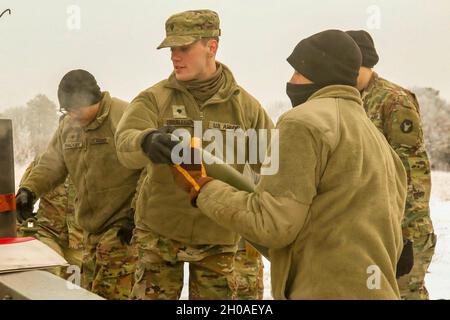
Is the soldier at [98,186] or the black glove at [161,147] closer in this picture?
the black glove at [161,147]

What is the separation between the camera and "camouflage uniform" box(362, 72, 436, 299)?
315cm

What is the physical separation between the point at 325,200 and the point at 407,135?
161 centimetres

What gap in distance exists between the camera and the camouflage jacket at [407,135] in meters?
3.15

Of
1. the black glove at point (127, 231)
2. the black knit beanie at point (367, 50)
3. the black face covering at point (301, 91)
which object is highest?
the black knit beanie at point (367, 50)

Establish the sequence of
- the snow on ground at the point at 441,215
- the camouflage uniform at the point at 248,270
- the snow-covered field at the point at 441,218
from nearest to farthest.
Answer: the camouflage uniform at the point at 248,270
the snow-covered field at the point at 441,218
the snow on ground at the point at 441,215

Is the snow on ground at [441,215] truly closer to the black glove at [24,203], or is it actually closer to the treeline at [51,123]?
the treeline at [51,123]

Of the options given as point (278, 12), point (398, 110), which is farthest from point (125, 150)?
point (278, 12)

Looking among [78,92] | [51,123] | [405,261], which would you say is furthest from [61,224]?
[405,261]

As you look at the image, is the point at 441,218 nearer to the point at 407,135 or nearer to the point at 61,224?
the point at 407,135

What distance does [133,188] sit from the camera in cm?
368

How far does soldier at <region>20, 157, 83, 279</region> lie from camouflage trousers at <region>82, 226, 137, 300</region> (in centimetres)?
70

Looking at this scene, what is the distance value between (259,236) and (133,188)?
2108mm

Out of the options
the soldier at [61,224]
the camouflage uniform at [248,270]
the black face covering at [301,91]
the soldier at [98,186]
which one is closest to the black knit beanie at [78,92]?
the soldier at [98,186]

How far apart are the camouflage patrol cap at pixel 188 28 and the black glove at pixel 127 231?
3.70 feet
